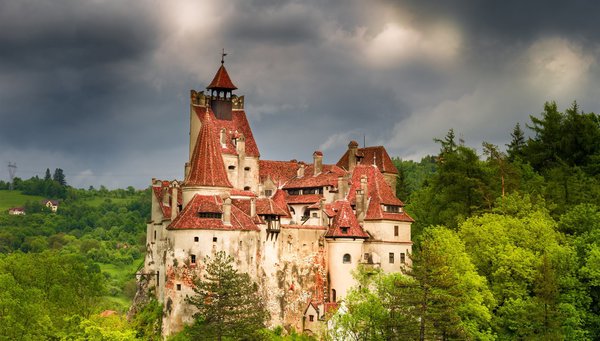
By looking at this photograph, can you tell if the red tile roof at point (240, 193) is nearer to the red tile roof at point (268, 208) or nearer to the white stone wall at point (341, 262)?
the red tile roof at point (268, 208)

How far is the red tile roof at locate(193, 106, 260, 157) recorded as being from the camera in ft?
303

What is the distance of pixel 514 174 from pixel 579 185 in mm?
6774

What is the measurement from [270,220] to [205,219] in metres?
7.76

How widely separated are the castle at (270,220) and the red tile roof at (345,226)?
0.10 metres

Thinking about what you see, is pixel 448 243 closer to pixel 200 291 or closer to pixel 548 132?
pixel 200 291

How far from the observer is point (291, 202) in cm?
9444

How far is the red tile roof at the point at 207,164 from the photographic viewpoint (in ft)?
276

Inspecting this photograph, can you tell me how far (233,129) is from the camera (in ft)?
310

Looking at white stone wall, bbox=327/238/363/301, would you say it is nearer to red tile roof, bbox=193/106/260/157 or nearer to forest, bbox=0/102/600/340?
forest, bbox=0/102/600/340

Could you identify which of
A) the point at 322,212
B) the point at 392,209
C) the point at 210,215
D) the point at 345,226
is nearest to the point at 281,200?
the point at 322,212

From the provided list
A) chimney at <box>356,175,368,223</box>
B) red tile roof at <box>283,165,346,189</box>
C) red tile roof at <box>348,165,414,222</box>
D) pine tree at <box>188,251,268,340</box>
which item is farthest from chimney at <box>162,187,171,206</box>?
chimney at <box>356,175,368,223</box>

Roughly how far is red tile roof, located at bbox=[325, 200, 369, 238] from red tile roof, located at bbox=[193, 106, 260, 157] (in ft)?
37.9

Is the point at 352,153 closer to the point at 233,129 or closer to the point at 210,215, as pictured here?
the point at 233,129

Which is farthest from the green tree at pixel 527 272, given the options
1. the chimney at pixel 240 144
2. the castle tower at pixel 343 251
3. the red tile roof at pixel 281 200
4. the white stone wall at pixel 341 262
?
the chimney at pixel 240 144
